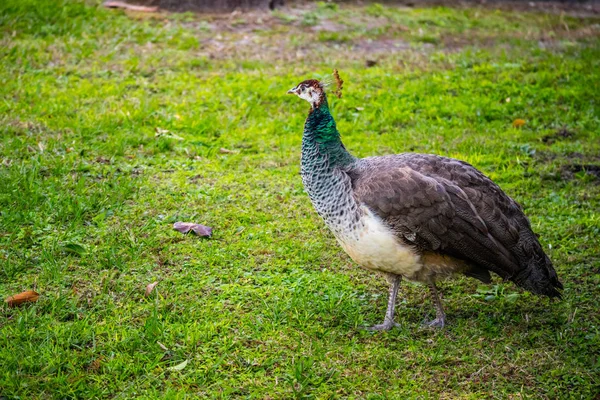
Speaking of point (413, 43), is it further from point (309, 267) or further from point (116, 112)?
point (309, 267)

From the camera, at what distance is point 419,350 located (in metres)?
4.61

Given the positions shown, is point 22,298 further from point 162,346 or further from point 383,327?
point 383,327

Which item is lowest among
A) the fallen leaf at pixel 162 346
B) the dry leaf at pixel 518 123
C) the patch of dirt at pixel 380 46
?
the fallen leaf at pixel 162 346

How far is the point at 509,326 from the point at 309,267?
149 cm

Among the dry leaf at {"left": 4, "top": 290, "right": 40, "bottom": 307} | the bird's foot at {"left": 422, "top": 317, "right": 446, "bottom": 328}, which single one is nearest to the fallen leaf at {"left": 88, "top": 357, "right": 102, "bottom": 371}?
the dry leaf at {"left": 4, "top": 290, "right": 40, "bottom": 307}

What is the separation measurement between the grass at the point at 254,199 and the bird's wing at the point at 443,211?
1.80 ft

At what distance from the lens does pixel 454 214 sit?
468cm

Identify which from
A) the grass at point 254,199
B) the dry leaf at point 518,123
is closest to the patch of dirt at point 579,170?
the grass at point 254,199

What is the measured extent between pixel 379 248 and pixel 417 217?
302mm

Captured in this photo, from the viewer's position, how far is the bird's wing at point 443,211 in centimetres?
464

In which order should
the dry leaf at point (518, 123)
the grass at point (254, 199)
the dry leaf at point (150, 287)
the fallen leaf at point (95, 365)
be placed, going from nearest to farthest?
1. the fallen leaf at point (95, 365)
2. the grass at point (254, 199)
3. the dry leaf at point (150, 287)
4. the dry leaf at point (518, 123)

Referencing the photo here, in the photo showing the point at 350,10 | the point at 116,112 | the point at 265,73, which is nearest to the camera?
the point at 116,112

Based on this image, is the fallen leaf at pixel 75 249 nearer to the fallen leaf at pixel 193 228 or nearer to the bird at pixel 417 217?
the fallen leaf at pixel 193 228

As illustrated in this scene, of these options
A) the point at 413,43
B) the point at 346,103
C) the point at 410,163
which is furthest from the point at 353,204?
the point at 413,43
